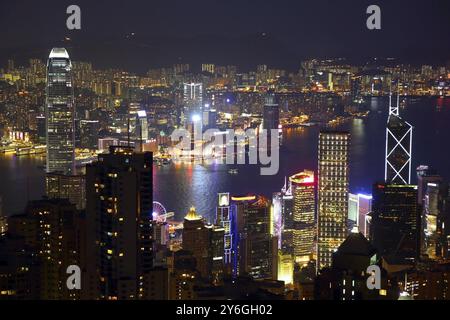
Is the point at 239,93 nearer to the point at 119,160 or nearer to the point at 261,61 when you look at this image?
the point at 261,61

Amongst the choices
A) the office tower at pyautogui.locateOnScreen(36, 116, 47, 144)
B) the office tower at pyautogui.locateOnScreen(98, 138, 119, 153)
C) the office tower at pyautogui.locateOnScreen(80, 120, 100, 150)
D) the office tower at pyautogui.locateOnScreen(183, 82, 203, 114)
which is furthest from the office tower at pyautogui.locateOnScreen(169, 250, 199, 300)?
the office tower at pyautogui.locateOnScreen(36, 116, 47, 144)

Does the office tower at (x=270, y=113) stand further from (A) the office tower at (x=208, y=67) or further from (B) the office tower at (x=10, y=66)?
(B) the office tower at (x=10, y=66)

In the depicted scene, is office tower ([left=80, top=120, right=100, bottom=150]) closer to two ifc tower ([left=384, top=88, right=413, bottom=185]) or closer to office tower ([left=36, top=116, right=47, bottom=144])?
office tower ([left=36, top=116, right=47, bottom=144])

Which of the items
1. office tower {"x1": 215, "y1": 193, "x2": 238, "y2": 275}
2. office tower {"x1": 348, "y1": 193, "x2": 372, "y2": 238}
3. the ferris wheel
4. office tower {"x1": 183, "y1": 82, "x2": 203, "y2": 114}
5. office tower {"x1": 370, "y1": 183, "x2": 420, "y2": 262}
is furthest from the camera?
office tower {"x1": 183, "y1": 82, "x2": 203, "y2": 114}

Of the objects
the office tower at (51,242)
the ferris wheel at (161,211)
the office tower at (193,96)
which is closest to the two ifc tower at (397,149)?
the ferris wheel at (161,211)

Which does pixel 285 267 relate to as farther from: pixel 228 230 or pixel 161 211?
pixel 161 211

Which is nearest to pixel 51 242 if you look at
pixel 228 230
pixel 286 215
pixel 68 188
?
pixel 68 188
